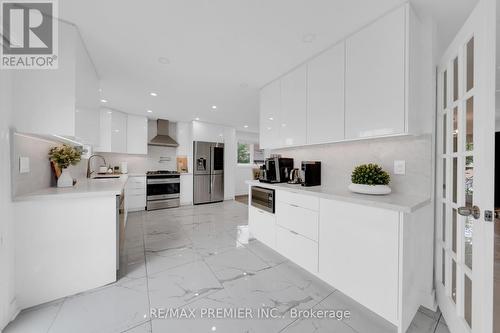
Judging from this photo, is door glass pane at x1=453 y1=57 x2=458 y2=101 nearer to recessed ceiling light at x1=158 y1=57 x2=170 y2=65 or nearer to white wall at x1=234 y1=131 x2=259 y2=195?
recessed ceiling light at x1=158 y1=57 x2=170 y2=65

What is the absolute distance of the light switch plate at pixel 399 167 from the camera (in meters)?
1.66

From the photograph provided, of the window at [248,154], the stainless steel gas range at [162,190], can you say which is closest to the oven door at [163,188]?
the stainless steel gas range at [162,190]

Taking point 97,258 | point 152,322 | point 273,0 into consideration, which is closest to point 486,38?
point 273,0

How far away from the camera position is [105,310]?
146 cm

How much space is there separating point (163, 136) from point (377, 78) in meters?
5.11

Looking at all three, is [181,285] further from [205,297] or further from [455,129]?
[455,129]

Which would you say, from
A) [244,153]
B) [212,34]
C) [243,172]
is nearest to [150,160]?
[243,172]

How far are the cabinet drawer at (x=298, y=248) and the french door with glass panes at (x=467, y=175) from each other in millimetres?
937

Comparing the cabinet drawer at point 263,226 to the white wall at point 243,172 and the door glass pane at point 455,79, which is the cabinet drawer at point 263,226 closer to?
the door glass pane at point 455,79

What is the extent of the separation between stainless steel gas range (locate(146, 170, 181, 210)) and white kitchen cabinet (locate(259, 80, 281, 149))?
3103mm

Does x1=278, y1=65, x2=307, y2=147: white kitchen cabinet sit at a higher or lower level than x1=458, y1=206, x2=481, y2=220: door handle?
higher

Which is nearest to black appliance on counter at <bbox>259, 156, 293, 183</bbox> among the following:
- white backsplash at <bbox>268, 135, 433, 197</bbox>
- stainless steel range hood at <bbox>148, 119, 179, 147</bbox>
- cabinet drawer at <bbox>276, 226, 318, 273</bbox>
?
white backsplash at <bbox>268, 135, 433, 197</bbox>

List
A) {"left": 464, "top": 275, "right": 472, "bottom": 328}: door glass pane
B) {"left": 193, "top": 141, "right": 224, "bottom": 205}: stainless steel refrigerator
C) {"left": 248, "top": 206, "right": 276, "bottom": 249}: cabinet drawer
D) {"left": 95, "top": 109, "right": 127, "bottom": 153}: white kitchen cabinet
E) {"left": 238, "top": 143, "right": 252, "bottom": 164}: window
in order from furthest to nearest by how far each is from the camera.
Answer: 1. {"left": 238, "top": 143, "right": 252, "bottom": 164}: window
2. {"left": 193, "top": 141, "right": 224, "bottom": 205}: stainless steel refrigerator
3. {"left": 95, "top": 109, "right": 127, "bottom": 153}: white kitchen cabinet
4. {"left": 248, "top": 206, "right": 276, "bottom": 249}: cabinet drawer
5. {"left": 464, "top": 275, "right": 472, "bottom": 328}: door glass pane

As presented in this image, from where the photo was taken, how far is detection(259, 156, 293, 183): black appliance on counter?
2598mm
